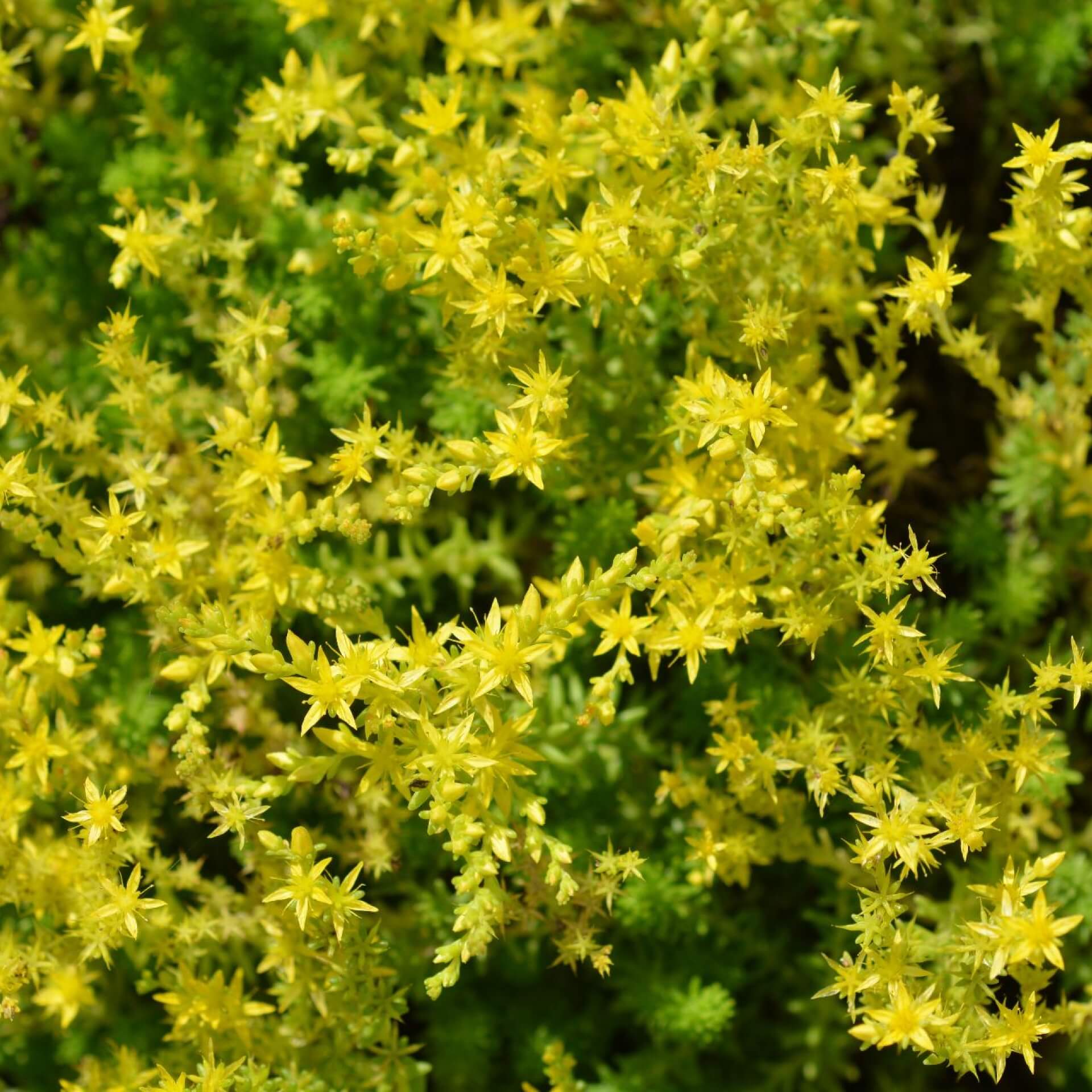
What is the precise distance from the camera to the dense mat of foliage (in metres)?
1.91

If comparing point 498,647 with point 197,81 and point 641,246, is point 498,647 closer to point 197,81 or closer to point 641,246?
point 641,246

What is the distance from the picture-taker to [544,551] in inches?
104

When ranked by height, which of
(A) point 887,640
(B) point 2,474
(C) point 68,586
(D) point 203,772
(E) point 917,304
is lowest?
(C) point 68,586

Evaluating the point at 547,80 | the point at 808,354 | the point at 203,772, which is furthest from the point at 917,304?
the point at 203,772

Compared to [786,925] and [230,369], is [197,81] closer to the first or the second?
[230,369]

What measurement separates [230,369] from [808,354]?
1.02 m

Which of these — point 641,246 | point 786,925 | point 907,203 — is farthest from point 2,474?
point 907,203

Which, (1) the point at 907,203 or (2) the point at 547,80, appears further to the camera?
(1) the point at 907,203

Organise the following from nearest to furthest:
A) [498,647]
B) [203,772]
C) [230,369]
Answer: [498,647] → [203,772] → [230,369]

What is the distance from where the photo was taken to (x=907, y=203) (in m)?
2.83

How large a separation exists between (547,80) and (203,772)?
60.8 inches

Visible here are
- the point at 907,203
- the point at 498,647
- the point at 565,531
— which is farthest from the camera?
the point at 907,203

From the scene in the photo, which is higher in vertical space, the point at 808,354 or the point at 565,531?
the point at 808,354

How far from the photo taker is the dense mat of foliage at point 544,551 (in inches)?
75.2
